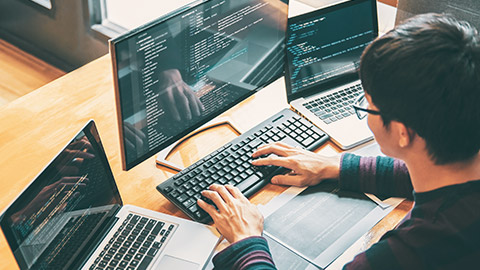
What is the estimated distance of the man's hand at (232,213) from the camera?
3.72 ft

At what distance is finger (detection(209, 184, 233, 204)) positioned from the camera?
121 centimetres

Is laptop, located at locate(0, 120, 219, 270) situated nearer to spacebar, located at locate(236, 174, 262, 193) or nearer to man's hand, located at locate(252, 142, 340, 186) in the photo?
spacebar, located at locate(236, 174, 262, 193)

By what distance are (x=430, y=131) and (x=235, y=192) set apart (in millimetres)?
500

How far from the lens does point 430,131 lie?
895mm

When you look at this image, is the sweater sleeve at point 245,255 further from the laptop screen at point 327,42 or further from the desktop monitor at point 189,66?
the laptop screen at point 327,42

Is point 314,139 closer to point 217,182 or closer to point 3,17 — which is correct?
point 217,182

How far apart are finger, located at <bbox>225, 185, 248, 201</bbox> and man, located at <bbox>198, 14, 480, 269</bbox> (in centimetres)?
19

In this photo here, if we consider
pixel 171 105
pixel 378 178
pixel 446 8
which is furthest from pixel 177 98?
pixel 446 8

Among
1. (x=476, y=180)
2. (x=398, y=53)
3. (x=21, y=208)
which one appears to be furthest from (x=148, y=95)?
(x=476, y=180)

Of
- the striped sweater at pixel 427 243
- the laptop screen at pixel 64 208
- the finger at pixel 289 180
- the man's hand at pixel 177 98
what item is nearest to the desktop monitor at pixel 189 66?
the man's hand at pixel 177 98

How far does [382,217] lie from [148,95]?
615 millimetres

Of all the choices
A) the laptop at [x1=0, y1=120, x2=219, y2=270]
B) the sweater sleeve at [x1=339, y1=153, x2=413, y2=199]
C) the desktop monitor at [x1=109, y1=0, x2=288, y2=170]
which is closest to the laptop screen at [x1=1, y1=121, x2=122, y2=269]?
the laptop at [x1=0, y1=120, x2=219, y2=270]

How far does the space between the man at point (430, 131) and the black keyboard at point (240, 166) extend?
0.80ft

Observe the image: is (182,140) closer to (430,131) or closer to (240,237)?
(240,237)
